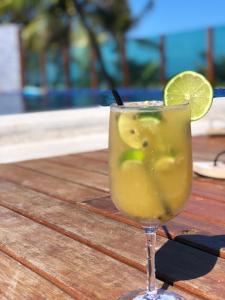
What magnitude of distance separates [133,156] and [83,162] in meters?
1.95

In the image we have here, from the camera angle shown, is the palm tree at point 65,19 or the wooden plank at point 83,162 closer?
the wooden plank at point 83,162

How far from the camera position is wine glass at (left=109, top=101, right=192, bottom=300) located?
1061 mm

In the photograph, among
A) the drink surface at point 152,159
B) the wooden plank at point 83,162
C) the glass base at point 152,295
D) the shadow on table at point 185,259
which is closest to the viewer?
the drink surface at point 152,159

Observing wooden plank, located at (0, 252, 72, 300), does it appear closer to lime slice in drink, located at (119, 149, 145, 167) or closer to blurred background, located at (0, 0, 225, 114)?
lime slice in drink, located at (119, 149, 145, 167)

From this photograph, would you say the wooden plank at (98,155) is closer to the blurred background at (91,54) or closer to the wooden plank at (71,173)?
the wooden plank at (71,173)

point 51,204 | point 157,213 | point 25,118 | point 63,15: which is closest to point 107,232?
point 51,204

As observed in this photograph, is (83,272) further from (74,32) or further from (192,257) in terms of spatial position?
(74,32)

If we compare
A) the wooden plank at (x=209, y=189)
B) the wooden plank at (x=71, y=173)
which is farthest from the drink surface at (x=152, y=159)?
the wooden plank at (x=71, y=173)

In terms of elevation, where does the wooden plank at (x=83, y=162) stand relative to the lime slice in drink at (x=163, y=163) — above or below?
below

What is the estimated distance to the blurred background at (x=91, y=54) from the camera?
12500 mm

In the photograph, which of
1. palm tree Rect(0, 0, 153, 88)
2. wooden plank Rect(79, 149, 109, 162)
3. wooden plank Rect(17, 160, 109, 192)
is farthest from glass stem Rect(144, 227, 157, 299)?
palm tree Rect(0, 0, 153, 88)

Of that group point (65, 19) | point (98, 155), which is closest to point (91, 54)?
point (65, 19)

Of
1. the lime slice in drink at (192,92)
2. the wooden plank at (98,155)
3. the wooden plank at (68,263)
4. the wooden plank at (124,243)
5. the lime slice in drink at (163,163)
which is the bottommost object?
the wooden plank at (68,263)

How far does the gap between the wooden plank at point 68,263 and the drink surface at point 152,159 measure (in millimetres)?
231
